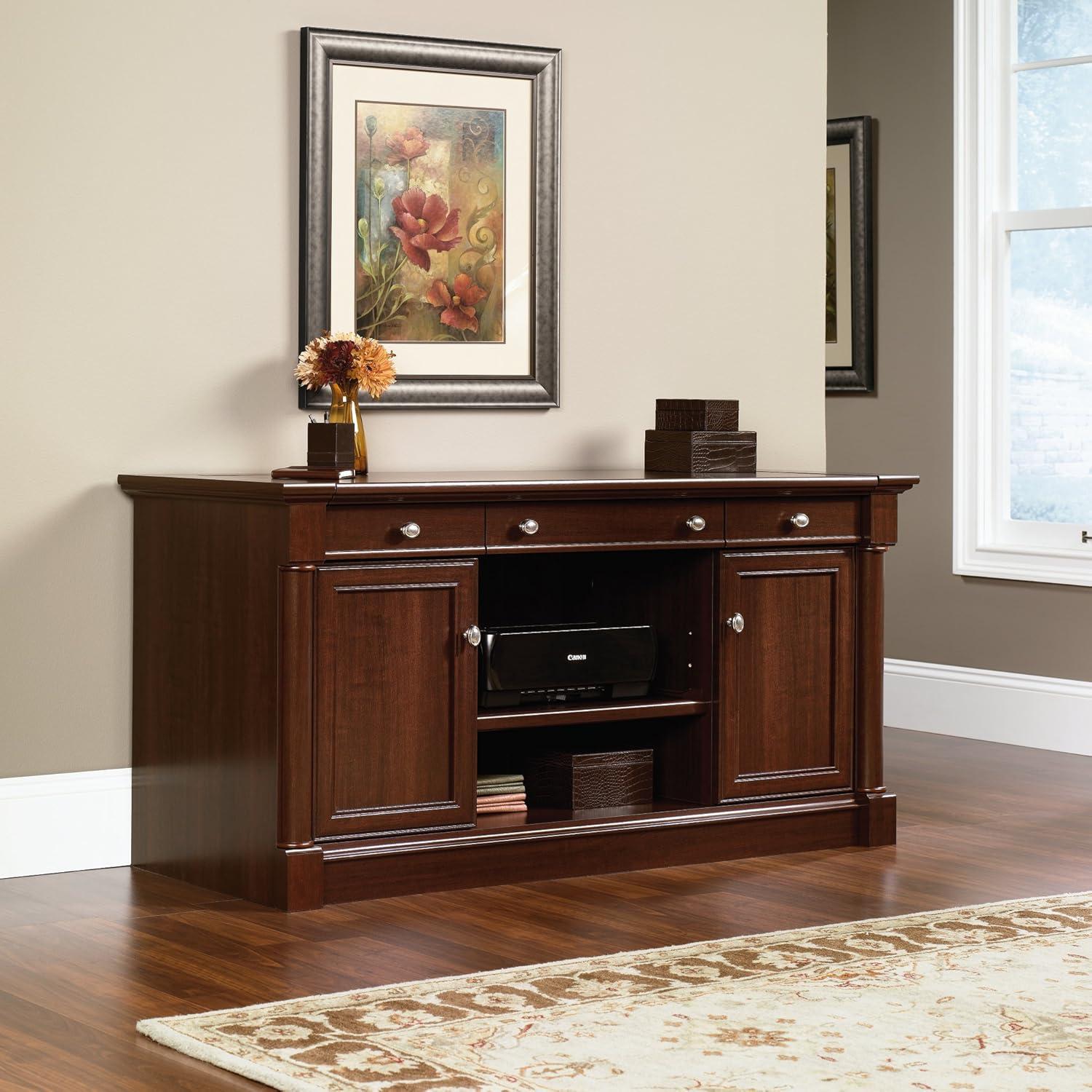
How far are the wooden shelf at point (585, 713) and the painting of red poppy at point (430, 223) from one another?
3.31ft

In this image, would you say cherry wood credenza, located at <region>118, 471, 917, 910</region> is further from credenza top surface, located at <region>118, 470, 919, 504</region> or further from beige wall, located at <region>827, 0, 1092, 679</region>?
beige wall, located at <region>827, 0, 1092, 679</region>

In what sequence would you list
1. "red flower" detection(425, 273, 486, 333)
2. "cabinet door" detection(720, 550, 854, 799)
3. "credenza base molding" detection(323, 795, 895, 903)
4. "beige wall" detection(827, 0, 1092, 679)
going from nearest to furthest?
"credenza base molding" detection(323, 795, 895, 903)
"cabinet door" detection(720, 550, 854, 799)
"red flower" detection(425, 273, 486, 333)
"beige wall" detection(827, 0, 1092, 679)

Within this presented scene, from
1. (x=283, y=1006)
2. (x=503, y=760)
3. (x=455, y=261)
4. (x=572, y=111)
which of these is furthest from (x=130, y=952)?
(x=572, y=111)

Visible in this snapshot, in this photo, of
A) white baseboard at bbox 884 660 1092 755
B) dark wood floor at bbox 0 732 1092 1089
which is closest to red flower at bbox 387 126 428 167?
dark wood floor at bbox 0 732 1092 1089

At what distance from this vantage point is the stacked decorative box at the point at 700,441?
435 centimetres

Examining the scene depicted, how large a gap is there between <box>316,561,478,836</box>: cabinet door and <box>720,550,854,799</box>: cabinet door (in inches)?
26.5

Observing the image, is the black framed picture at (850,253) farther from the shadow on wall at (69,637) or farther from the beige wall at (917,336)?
the shadow on wall at (69,637)

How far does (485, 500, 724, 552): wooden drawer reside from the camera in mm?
3984

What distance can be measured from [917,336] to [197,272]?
292cm

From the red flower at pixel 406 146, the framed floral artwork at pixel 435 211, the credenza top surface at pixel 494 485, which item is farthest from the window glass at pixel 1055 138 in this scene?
the red flower at pixel 406 146

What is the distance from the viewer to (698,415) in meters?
4.41

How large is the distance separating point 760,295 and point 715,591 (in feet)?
3.72

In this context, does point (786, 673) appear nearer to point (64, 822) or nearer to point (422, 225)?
point (422, 225)

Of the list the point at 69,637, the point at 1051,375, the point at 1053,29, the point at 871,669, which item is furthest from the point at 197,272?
the point at 1053,29
